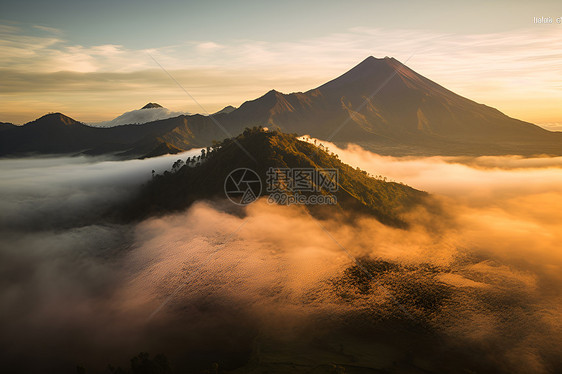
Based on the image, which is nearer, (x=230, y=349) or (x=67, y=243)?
(x=230, y=349)

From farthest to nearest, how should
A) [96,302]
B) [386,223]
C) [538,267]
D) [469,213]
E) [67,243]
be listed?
[469,213] → [67,243] → [386,223] → [538,267] → [96,302]

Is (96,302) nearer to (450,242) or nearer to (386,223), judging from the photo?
(386,223)

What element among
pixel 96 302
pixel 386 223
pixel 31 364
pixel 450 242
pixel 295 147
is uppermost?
Answer: pixel 295 147

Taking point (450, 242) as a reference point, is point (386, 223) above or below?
above

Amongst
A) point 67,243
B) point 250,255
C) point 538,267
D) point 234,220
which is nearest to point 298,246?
point 250,255

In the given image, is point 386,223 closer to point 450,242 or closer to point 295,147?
point 450,242

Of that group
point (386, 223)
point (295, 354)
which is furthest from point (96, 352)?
point (386, 223)

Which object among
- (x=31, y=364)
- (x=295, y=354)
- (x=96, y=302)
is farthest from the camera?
Answer: (x=96, y=302)
